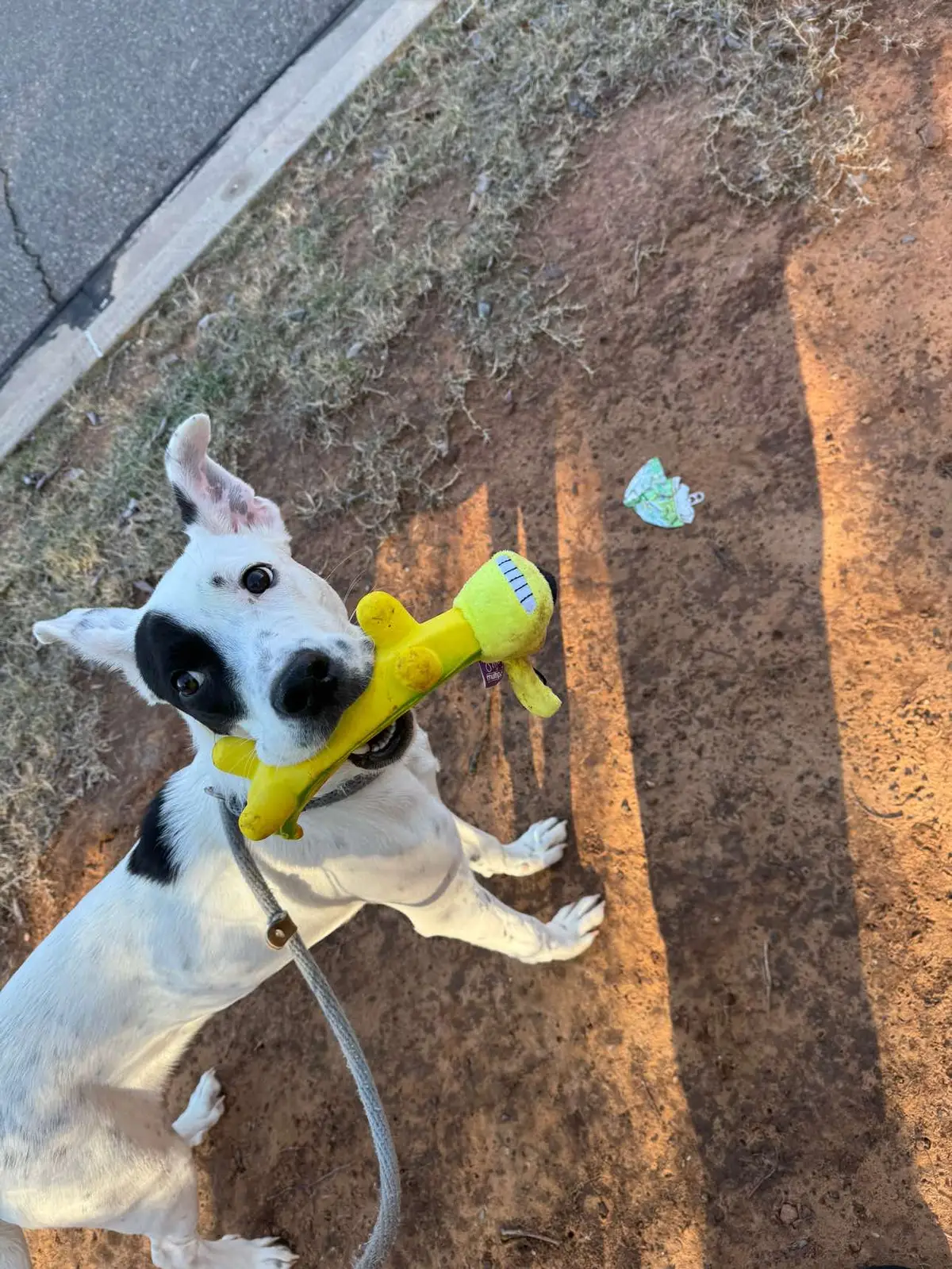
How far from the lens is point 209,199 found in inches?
226

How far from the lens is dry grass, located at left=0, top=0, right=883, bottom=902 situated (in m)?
4.16

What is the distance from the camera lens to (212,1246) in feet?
10.5

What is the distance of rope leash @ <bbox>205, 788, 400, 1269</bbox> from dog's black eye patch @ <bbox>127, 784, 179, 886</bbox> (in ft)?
1.39

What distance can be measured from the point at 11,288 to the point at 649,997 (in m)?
6.60

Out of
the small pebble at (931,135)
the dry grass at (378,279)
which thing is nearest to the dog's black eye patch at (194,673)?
the dry grass at (378,279)

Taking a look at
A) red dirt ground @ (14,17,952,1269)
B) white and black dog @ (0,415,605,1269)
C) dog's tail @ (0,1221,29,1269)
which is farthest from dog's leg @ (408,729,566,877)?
dog's tail @ (0,1221,29,1269)

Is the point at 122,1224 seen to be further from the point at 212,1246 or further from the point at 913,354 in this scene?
the point at 913,354

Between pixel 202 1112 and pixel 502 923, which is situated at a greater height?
pixel 502 923

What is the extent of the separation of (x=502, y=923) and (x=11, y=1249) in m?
1.89

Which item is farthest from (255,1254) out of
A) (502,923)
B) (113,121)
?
(113,121)

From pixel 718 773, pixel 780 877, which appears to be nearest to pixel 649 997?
pixel 780 877

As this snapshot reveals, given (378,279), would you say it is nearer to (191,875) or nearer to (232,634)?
(232,634)

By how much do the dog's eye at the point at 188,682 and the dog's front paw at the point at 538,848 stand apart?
1.63 m

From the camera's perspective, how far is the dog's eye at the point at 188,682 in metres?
2.34
